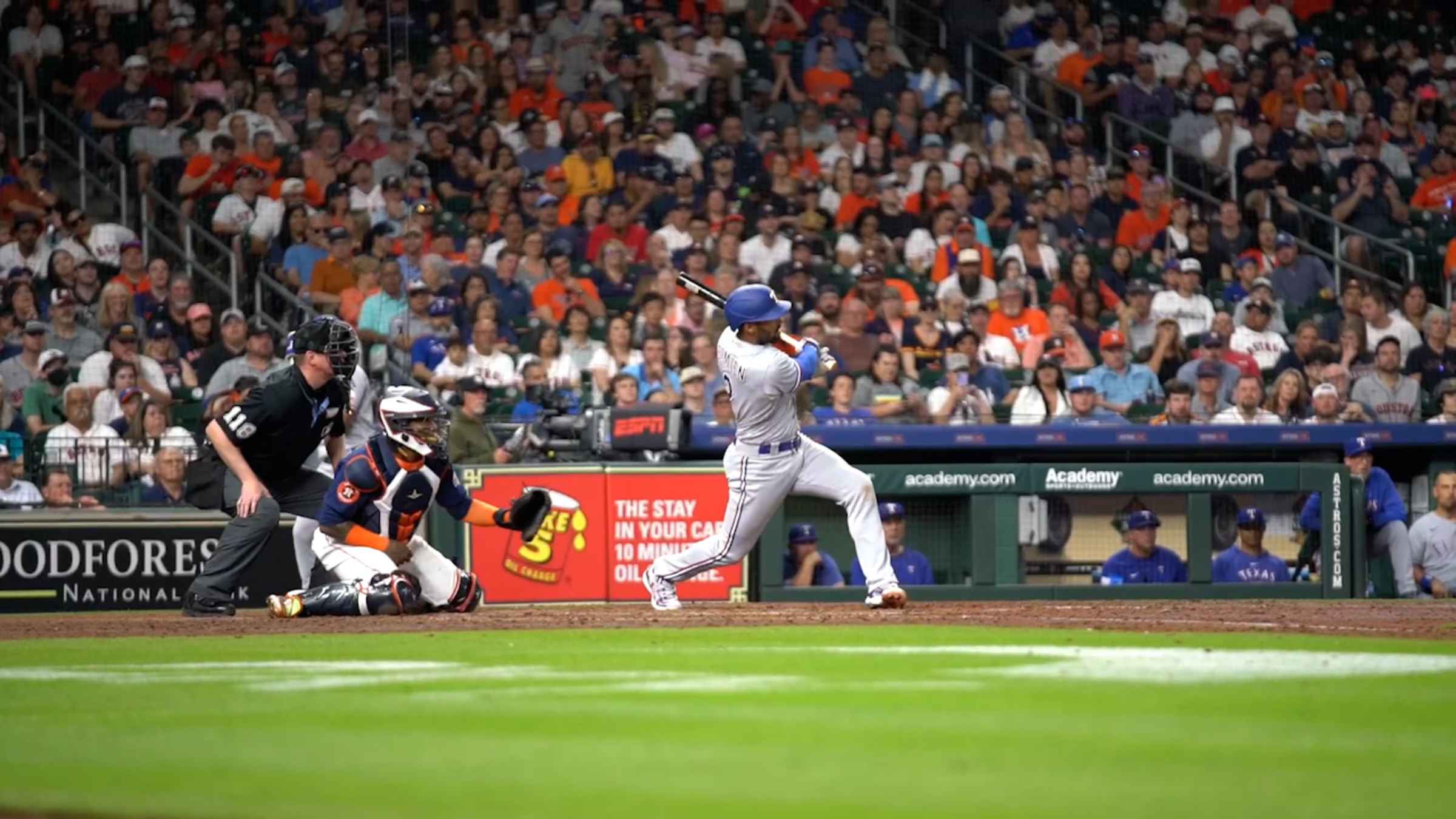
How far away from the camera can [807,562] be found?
1344 centimetres

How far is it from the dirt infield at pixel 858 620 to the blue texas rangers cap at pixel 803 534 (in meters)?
1.55

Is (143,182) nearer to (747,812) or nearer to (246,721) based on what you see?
(246,721)

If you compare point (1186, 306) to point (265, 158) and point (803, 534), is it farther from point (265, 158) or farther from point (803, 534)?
point (265, 158)

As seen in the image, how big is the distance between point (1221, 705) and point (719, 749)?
63.5 inches

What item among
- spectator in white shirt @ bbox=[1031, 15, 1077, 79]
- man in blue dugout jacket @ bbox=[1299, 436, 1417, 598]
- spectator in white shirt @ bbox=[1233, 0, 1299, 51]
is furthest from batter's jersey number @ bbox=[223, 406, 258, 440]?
spectator in white shirt @ bbox=[1233, 0, 1299, 51]

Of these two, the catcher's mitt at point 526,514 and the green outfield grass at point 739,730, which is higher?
the catcher's mitt at point 526,514

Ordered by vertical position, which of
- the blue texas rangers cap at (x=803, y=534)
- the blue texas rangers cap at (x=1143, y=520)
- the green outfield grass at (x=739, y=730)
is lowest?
the green outfield grass at (x=739, y=730)

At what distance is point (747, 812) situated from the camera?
151 inches

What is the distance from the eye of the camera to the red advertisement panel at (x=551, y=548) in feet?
43.9

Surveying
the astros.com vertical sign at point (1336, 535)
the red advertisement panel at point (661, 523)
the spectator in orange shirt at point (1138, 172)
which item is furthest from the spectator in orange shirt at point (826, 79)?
the astros.com vertical sign at point (1336, 535)

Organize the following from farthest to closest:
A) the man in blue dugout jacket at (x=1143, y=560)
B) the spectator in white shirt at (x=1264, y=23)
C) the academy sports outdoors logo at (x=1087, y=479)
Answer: the spectator in white shirt at (x=1264, y=23) < the academy sports outdoors logo at (x=1087, y=479) < the man in blue dugout jacket at (x=1143, y=560)

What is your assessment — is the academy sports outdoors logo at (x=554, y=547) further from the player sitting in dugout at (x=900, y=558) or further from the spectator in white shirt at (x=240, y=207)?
the spectator in white shirt at (x=240, y=207)

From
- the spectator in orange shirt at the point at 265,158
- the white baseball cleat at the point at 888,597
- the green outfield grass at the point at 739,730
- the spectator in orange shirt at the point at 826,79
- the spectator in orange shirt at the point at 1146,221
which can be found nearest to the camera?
the green outfield grass at the point at 739,730

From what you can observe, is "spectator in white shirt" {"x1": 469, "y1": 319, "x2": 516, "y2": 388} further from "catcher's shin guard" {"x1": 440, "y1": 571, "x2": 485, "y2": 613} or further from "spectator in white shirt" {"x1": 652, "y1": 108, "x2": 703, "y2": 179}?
"catcher's shin guard" {"x1": 440, "y1": 571, "x2": 485, "y2": 613}
